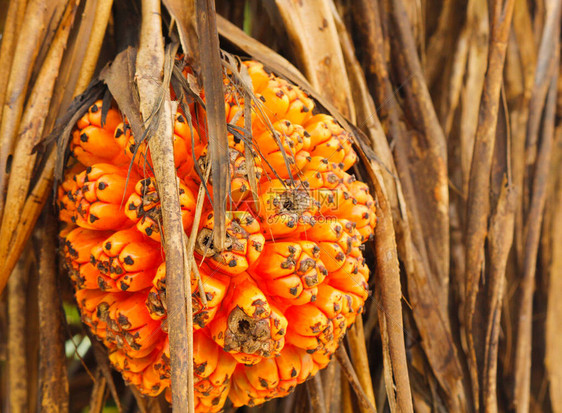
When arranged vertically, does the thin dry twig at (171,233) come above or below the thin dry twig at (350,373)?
above

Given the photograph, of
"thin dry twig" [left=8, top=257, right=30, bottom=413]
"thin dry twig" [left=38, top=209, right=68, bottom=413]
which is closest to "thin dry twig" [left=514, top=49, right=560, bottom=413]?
"thin dry twig" [left=38, top=209, right=68, bottom=413]

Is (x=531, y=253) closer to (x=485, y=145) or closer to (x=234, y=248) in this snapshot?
(x=485, y=145)

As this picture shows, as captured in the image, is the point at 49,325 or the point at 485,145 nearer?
the point at 49,325

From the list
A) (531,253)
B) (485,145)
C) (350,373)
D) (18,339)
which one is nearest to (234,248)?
(350,373)

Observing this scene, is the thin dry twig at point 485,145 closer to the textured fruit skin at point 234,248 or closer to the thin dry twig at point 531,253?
the thin dry twig at point 531,253

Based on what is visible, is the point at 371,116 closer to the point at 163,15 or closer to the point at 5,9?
the point at 163,15

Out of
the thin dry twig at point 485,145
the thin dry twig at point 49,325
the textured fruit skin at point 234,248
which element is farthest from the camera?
the thin dry twig at point 485,145

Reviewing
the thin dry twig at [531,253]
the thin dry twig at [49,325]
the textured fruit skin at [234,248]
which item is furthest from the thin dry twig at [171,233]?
the thin dry twig at [531,253]

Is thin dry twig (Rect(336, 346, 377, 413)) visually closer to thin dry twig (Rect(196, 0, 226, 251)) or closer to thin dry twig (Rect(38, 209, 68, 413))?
thin dry twig (Rect(196, 0, 226, 251))
